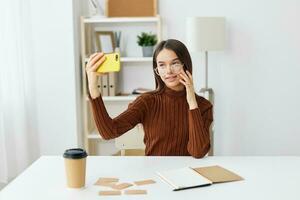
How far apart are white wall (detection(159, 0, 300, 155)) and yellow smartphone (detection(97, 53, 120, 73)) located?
194 centimetres

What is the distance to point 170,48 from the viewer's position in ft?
6.83

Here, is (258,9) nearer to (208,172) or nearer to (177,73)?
(177,73)

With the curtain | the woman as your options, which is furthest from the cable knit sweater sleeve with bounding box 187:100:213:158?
the curtain

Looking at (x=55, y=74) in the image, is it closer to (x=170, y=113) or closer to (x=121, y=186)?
(x=170, y=113)

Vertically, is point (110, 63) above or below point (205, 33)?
below

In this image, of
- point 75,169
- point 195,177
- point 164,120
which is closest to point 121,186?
point 75,169

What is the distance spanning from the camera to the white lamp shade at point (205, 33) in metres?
3.27

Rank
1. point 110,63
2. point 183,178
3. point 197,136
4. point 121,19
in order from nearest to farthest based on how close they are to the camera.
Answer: point 183,178, point 110,63, point 197,136, point 121,19

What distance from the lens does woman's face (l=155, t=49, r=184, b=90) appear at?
204cm

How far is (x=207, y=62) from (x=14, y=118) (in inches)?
60.8

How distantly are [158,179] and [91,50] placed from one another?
86.7 inches

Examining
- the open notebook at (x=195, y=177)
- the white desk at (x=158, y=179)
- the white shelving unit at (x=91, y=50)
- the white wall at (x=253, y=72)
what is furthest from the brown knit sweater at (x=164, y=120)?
the white wall at (x=253, y=72)

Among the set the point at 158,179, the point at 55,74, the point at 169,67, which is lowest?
the point at 158,179

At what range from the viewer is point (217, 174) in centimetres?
171
